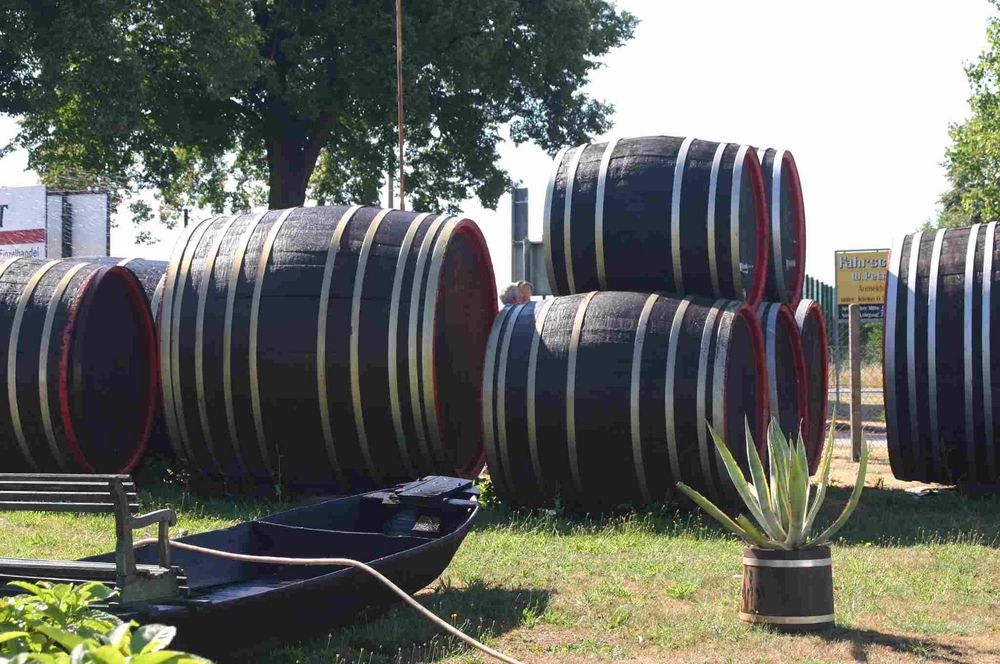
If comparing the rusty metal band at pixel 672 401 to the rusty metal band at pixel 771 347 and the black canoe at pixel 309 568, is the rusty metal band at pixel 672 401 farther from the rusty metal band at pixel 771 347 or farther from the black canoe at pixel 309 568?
the black canoe at pixel 309 568

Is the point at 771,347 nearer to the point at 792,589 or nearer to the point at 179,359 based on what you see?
the point at 792,589

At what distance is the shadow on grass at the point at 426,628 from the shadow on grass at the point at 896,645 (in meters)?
1.46

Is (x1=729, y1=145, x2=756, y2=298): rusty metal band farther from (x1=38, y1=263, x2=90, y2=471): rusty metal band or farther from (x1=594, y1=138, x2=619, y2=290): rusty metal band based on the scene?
(x1=38, y1=263, x2=90, y2=471): rusty metal band

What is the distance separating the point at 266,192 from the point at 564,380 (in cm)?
2548

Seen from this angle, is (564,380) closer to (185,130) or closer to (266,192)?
(185,130)

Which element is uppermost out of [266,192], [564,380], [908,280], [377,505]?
[266,192]

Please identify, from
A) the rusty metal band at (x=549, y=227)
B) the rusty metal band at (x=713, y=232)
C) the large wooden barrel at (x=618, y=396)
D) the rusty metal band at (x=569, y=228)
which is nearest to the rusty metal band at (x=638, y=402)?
the large wooden barrel at (x=618, y=396)

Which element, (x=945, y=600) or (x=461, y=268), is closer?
(x=945, y=600)

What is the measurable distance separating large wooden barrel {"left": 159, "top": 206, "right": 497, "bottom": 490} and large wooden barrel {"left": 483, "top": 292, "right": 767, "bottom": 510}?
0.66 metres

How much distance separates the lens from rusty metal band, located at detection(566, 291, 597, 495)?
28.5 feet

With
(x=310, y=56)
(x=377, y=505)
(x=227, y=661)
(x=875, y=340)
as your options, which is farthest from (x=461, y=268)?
(x=875, y=340)

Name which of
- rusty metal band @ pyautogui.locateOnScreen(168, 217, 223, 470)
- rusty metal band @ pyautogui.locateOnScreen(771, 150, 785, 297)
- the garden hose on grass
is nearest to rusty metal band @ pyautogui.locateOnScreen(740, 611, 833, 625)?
the garden hose on grass

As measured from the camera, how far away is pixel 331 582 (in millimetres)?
5348

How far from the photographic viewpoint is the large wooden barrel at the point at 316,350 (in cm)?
926
